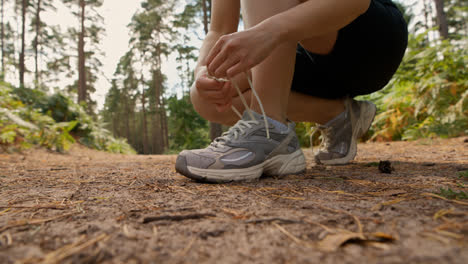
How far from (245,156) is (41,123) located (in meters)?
5.03

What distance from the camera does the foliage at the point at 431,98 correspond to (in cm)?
362

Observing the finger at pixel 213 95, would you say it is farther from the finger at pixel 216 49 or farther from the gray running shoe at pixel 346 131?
the gray running shoe at pixel 346 131

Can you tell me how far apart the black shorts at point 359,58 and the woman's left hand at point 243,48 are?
0.68m

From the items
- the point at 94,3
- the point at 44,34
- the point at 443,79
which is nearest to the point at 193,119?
the point at 94,3

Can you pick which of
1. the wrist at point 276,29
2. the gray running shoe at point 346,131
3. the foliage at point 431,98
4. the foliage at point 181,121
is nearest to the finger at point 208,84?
the wrist at point 276,29

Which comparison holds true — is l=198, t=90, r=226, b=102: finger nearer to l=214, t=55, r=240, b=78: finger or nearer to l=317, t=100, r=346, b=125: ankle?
l=214, t=55, r=240, b=78: finger

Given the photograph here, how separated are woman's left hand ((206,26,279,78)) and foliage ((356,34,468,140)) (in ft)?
12.4

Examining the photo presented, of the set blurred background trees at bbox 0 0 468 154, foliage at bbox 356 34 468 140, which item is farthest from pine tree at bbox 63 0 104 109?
foliage at bbox 356 34 468 140

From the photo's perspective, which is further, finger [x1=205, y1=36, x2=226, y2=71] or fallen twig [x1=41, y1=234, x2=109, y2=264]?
finger [x1=205, y1=36, x2=226, y2=71]

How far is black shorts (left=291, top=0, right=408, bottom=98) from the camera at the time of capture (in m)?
1.43

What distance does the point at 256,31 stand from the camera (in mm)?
963

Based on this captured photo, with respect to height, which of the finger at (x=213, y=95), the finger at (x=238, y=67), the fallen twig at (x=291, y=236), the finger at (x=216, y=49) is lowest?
the fallen twig at (x=291, y=236)

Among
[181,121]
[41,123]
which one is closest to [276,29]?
[41,123]

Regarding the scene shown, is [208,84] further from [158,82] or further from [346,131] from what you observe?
[158,82]
